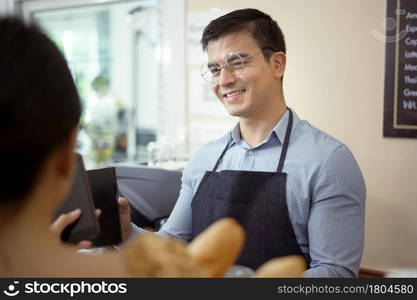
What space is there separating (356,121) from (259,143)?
0.82 meters

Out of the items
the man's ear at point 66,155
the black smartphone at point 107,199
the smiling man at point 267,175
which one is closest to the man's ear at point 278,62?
the smiling man at point 267,175

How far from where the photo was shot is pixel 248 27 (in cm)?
139

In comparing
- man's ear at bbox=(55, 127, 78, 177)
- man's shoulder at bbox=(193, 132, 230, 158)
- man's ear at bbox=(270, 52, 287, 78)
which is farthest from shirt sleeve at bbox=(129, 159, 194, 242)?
man's ear at bbox=(55, 127, 78, 177)

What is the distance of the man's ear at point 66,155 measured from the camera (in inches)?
15.2

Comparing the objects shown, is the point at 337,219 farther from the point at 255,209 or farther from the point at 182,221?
the point at 182,221

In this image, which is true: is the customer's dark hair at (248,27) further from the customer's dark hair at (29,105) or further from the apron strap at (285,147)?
the customer's dark hair at (29,105)

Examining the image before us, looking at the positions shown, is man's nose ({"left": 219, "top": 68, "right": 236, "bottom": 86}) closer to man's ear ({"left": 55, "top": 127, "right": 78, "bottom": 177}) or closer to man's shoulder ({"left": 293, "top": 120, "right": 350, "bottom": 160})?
man's shoulder ({"left": 293, "top": 120, "right": 350, "bottom": 160})

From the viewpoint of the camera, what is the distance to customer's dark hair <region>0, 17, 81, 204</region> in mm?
351

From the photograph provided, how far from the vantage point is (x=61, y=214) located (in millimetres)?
730

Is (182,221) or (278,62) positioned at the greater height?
(278,62)

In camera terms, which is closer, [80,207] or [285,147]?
[80,207]

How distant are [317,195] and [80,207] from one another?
2.33 feet

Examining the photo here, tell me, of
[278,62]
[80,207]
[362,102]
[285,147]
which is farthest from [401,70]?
[80,207]

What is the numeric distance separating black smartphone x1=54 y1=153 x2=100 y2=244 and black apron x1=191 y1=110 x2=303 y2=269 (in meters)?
0.59
